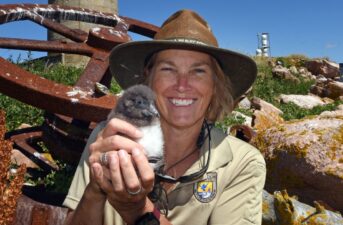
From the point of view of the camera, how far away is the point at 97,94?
11.9ft

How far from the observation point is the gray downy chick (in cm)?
169

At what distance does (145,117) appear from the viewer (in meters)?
1.68

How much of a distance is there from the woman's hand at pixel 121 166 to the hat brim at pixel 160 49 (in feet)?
2.80

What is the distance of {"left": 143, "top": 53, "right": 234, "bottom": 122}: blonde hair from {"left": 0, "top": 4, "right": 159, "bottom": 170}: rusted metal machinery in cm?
71

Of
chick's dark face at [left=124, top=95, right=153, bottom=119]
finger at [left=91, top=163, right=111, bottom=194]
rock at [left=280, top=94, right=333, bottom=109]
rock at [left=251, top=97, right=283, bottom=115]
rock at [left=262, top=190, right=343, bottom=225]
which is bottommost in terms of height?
rock at [left=280, top=94, right=333, bottom=109]

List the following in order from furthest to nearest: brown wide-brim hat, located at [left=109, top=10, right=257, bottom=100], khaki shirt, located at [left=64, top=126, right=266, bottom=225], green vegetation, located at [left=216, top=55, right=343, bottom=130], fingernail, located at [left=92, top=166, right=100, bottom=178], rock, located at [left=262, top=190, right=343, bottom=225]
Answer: green vegetation, located at [left=216, top=55, right=343, bottom=130]
rock, located at [left=262, top=190, right=343, bottom=225]
brown wide-brim hat, located at [left=109, top=10, right=257, bottom=100]
khaki shirt, located at [left=64, top=126, right=266, bottom=225]
fingernail, located at [left=92, top=166, right=100, bottom=178]

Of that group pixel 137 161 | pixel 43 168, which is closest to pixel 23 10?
pixel 43 168

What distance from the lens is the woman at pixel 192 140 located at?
2322 mm

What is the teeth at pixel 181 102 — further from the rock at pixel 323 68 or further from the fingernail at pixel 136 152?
the rock at pixel 323 68

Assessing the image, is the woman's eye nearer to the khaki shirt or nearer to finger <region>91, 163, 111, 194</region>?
the khaki shirt

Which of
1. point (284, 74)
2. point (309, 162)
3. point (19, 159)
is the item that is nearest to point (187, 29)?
point (309, 162)

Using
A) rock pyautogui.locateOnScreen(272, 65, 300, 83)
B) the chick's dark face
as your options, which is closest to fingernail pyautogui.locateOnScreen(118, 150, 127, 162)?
the chick's dark face

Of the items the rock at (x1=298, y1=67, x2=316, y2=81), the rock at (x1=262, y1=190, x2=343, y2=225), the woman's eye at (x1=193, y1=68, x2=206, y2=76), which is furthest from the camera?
the rock at (x1=298, y1=67, x2=316, y2=81)

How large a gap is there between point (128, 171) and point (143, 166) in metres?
0.06
